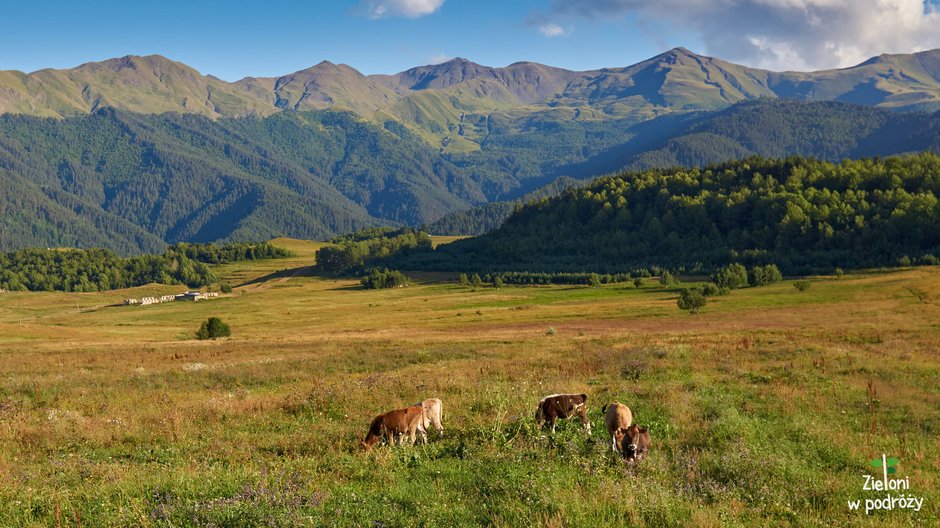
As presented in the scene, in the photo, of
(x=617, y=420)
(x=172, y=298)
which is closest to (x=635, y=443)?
(x=617, y=420)

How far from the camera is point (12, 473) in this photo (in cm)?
1437

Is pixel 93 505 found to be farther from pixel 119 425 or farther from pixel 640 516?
pixel 640 516

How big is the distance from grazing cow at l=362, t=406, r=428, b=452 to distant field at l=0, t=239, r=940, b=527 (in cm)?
66

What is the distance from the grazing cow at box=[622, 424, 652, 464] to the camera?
1438 cm

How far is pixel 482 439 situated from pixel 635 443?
401 centimetres

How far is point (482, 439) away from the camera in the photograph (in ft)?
52.9

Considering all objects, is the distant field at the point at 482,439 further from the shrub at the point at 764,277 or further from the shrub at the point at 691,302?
the shrub at the point at 764,277

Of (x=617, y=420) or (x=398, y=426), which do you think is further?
(x=398, y=426)

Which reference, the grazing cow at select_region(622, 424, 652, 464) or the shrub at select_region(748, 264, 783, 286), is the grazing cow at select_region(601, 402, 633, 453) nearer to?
the grazing cow at select_region(622, 424, 652, 464)

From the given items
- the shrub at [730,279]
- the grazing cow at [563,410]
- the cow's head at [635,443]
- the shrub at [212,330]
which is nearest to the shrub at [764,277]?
the shrub at [730,279]

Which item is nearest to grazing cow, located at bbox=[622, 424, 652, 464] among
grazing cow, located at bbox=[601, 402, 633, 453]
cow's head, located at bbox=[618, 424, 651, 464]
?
cow's head, located at bbox=[618, 424, 651, 464]

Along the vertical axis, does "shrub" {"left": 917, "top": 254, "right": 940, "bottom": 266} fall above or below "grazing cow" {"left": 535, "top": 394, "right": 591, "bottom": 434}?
below

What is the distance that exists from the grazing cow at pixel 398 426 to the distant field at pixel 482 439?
661 millimetres

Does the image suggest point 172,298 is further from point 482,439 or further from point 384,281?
point 482,439
